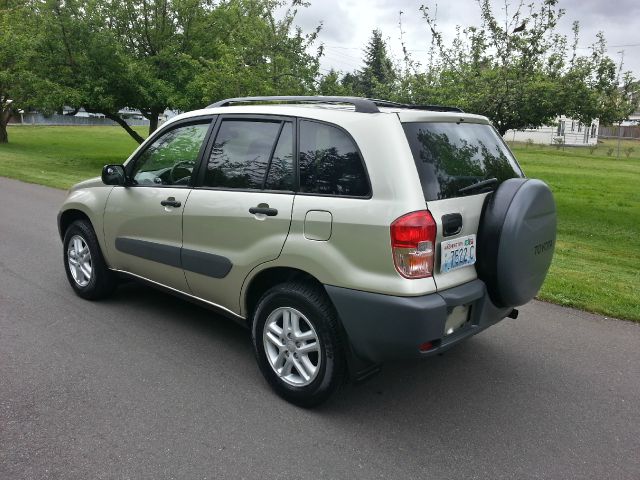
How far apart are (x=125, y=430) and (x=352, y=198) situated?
1820mm

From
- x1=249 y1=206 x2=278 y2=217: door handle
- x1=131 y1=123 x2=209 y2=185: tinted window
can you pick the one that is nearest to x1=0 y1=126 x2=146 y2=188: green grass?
x1=131 y1=123 x2=209 y2=185: tinted window

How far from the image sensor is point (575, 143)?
46.2 metres

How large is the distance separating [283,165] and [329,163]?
359 mm

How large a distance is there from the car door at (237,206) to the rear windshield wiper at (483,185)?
1.05 m

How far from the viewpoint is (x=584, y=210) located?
13094 mm

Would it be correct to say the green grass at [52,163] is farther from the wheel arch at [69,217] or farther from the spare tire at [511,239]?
the spare tire at [511,239]

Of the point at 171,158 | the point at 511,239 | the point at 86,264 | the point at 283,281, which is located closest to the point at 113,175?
the point at 171,158

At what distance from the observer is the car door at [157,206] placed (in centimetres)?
420

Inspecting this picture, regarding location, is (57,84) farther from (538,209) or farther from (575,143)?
(575,143)

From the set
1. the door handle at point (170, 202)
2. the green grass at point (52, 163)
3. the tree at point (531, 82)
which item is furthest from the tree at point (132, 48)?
the door handle at point (170, 202)

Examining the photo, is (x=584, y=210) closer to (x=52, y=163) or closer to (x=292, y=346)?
(x=292, y=346)

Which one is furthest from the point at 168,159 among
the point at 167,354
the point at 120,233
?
the point at 167,354

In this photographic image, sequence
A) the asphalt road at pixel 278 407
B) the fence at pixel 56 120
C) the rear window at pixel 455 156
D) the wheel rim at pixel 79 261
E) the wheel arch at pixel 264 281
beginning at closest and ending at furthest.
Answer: the asphalt road at pixel 278 407 < the rear window at pixel 455 156 < the wheel arch at pixel 264 281 < the wheel rim at pixel 79 261 < the fence at pixel 56 120

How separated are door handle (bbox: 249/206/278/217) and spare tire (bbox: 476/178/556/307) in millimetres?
1253
